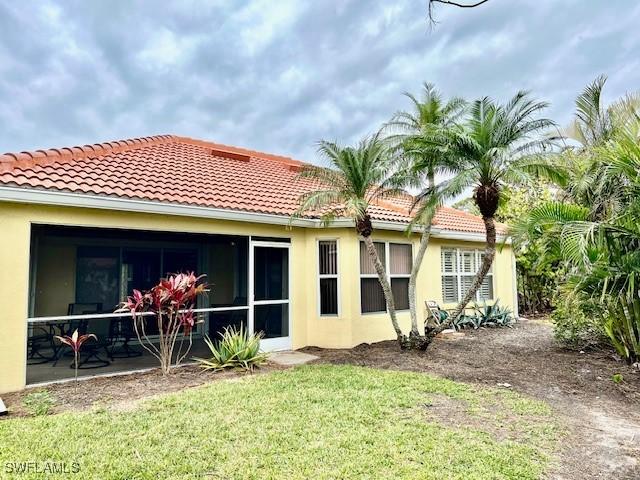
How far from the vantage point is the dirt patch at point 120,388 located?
6.09 meters

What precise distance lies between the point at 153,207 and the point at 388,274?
21.0ft

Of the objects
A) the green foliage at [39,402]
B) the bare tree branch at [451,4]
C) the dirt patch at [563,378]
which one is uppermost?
the bare tree branch at [451,4]

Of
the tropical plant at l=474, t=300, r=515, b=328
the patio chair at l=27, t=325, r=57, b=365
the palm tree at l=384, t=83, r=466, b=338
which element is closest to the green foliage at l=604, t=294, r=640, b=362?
the palm tree at l=384, t=83, r=466, b=338

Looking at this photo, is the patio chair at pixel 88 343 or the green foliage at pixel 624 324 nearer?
the green foliage at pixel 624 324

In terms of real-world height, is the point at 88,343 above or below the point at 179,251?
below

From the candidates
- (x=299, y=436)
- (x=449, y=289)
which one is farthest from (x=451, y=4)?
(x=449, y=289)

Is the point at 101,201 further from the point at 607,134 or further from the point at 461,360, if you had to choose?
the point at 607,134

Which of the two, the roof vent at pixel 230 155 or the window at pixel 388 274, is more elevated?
the roof vent at pixel 230 155

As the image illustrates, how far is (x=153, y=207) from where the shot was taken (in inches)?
322

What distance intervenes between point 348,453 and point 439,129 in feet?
21.9

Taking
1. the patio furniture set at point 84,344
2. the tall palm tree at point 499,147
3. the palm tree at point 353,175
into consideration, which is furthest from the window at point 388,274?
the patio furniture set at point 84,344

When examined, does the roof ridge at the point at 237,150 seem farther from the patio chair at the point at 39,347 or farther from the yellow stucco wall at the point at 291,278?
the patio chair at the point at 39,347

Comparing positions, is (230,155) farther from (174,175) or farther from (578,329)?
(578,329)

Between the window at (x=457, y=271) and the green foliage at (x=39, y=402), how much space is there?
11.7 metres
